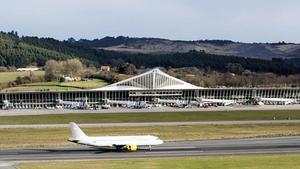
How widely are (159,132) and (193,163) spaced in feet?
135

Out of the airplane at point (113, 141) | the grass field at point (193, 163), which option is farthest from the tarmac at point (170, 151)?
the grass field at point (193, 163)

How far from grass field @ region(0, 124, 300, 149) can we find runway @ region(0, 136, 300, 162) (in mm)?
6822

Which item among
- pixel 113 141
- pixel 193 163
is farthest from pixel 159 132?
pixel 193 163

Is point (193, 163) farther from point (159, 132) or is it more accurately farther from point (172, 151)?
point (159, 132)

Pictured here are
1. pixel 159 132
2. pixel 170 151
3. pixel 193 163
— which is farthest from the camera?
pixel 159 132

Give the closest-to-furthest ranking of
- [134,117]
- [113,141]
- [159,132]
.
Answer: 1. [113,141]
2. [159,132]
3. [134,117]

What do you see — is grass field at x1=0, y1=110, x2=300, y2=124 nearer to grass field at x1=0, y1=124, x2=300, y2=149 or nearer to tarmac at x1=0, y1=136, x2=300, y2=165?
grass field at x1=0, y1=124, x2=300, y2=149

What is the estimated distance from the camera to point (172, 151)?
287ft

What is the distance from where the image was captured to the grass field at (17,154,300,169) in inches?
2825

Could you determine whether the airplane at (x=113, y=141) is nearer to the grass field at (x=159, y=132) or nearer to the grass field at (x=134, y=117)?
the grass field at (x=159, y=132)

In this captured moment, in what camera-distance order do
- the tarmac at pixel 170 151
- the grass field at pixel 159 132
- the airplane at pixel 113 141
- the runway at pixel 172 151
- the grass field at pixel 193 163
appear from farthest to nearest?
the grass field at pixel 159 132
the airplane at pixel 113 141
the runway at pixel 172 151
the tarmac at pixel 170 151
the grass field at pixel 193 163

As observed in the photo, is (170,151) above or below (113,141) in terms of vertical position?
below

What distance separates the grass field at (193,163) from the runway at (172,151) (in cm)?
483

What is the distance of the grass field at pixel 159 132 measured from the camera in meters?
102
